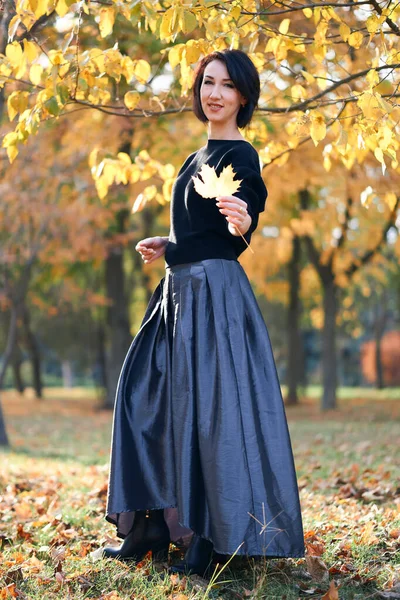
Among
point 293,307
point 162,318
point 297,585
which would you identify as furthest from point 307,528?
point 293,307

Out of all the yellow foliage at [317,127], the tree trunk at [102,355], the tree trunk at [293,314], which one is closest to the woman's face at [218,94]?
the yellow foliage at [317,127]

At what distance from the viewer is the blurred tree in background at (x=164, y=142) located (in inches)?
128

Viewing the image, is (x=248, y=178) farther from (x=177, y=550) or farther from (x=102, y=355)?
Result: (x=102, y=355)

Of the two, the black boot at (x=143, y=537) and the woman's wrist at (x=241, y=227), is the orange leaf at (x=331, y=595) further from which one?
the woman's wrist at (x=241, y=227)

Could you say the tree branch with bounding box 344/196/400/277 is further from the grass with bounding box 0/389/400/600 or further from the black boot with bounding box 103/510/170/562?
the black boot with bounding box 103/510/170/562

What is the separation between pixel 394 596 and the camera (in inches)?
106

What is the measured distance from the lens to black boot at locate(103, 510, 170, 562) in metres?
3.07

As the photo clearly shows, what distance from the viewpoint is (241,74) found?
2953 mm

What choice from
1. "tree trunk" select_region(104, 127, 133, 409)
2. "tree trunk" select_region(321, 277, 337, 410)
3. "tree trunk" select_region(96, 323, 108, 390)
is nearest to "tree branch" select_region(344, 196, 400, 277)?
"tree trunk" select_region(321, 277, 337, 410)

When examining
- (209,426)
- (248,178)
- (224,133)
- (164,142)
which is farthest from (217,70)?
(164,142)

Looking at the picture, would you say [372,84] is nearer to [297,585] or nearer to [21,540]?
[297,585]

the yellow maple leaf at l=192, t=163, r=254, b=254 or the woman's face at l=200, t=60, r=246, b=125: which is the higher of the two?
the woman's face at l=200, t=60, r=246, b=125

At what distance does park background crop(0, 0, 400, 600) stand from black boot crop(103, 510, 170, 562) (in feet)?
0.39

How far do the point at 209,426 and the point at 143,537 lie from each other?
2.14ft
